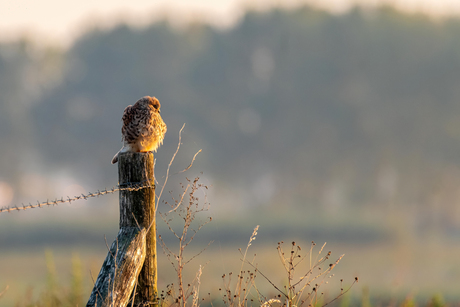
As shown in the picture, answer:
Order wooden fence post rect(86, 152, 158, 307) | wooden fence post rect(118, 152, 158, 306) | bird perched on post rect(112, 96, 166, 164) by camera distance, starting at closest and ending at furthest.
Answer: wooden fence post rect(86, 152, 158, 307) → wooden fence post rect(118, 152, 158, 306) → bird perched on post rect(112, 96, 166, 164)

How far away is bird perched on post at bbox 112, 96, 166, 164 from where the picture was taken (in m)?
4.73

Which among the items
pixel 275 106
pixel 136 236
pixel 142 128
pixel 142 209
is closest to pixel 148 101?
pixel 142 128

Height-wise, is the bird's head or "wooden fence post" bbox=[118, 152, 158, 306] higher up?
the bird's head

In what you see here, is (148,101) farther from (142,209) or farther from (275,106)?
(275,106)

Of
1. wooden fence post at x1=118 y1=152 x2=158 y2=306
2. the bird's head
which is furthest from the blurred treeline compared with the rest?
wooden fence post at x1=118 y1=152 x2=158 y2=306

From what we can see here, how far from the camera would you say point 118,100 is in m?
32.2

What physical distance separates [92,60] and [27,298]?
102ft

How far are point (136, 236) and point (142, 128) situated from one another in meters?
1.45

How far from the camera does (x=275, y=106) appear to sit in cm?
3114

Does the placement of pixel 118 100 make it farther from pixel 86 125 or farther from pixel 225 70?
pixel 225 70

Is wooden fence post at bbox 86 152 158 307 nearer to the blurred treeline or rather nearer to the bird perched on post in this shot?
the bird perched on post

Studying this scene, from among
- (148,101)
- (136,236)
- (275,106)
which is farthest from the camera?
(275,106)

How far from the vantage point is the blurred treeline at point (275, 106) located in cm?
2950

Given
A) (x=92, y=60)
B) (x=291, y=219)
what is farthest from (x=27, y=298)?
(x=92, y=60)
